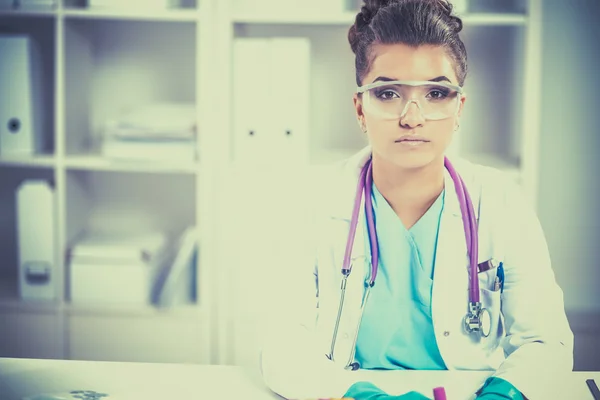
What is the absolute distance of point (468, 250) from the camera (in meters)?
1.29

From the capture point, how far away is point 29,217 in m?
2.05

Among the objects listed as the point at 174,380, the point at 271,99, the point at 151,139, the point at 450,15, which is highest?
the point at 450,15

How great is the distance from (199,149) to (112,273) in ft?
1.40

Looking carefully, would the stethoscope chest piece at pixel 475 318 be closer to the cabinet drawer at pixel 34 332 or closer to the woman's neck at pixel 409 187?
the woman's neck at pixel 409 187

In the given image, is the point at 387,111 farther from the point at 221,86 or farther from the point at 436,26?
the point at 221,86

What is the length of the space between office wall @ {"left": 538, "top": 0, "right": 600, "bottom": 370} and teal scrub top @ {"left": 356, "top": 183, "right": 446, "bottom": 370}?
108 centimetres

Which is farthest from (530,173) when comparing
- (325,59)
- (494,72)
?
(325,59)

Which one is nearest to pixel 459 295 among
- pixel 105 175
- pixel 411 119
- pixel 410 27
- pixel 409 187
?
pixel 409 187

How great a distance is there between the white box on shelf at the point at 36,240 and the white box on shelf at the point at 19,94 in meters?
0.12

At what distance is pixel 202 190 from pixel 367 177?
774 mm

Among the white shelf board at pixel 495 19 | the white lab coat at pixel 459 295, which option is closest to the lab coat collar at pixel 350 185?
the white lab coat at pixel 459 295

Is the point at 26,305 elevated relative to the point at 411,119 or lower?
lower

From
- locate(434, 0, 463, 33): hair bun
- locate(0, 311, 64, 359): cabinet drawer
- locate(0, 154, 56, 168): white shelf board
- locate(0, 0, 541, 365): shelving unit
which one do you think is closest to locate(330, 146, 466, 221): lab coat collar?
locate(434, 0, 463, 33): hair bun

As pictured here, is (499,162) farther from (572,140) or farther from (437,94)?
(437,94)
